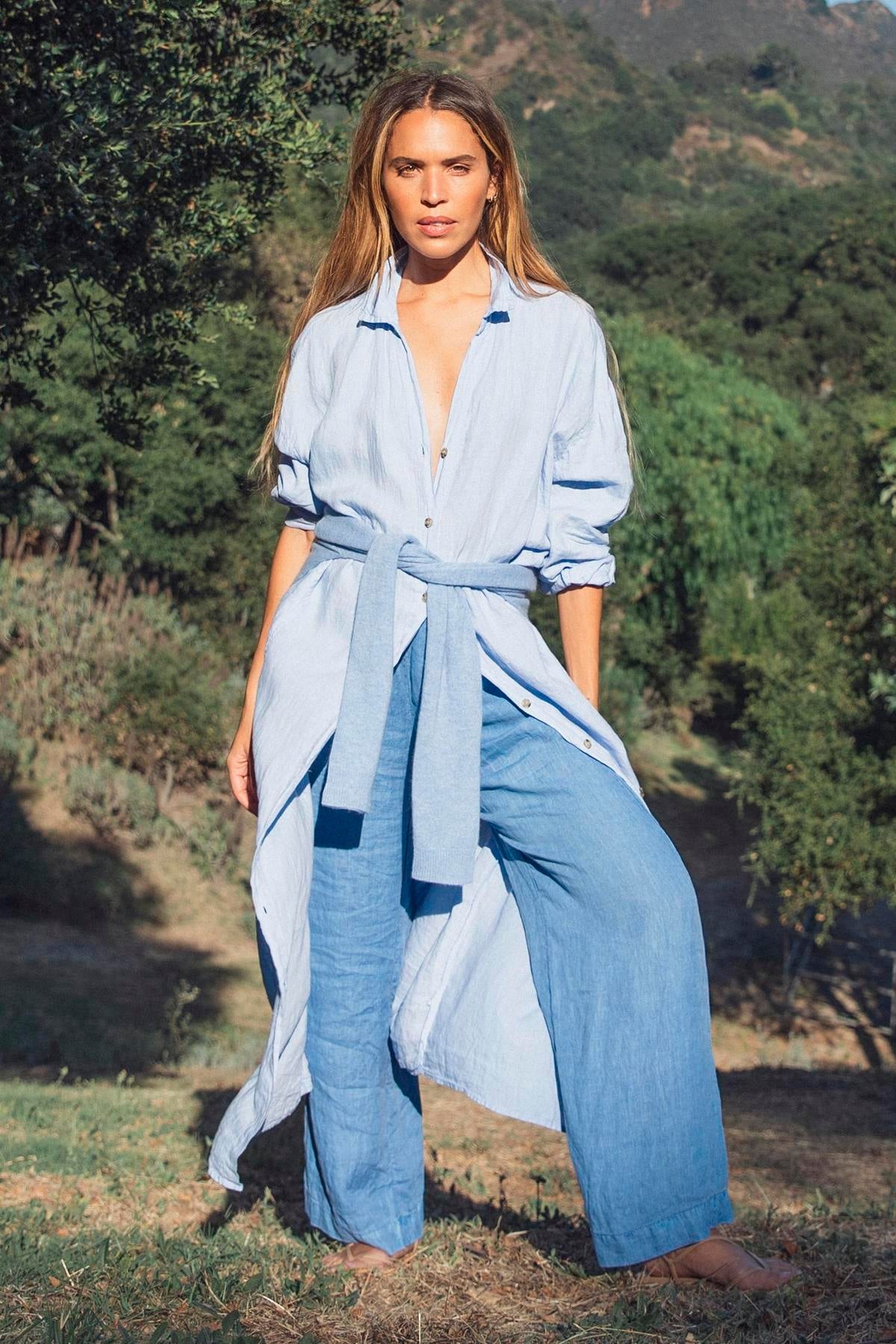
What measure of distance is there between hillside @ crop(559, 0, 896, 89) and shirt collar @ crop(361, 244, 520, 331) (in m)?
148

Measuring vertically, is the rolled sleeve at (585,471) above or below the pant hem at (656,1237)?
above

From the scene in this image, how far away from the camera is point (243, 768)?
2803 millimetres

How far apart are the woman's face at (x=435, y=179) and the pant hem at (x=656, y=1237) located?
5.77ft

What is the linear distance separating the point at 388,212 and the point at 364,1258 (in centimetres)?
202

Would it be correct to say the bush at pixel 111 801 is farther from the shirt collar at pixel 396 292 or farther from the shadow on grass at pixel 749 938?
the shirt collar at pixel 396 292

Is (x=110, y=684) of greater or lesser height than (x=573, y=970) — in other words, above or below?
above

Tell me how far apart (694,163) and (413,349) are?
97.3m

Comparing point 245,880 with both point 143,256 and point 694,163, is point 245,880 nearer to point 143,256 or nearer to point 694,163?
point 143,256

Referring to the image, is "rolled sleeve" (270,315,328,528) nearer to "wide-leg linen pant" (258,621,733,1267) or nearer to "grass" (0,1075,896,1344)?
"wide-leg linen pant" (258,621,733,1267)

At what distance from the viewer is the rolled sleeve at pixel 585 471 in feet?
8.62

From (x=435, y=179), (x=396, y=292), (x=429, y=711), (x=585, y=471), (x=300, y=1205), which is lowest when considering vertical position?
(x=300, y=1205)

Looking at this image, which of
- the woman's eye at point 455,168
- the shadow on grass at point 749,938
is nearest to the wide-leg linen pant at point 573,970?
the woman's eye at point 455,168

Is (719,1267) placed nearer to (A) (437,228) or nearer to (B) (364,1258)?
(B) (364,1258)

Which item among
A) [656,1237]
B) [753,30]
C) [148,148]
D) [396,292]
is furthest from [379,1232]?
[753,30]
